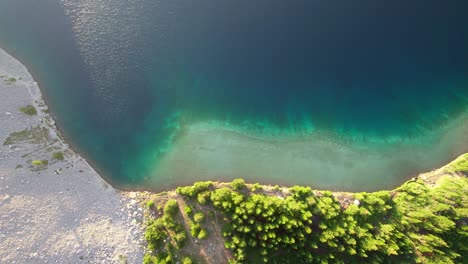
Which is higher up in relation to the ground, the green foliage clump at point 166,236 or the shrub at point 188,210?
the shrub at point 188,210

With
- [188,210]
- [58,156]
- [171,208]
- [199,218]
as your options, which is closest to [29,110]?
[58,156]

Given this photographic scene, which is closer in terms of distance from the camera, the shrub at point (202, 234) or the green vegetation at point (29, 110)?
the shrub at point (202, 234)

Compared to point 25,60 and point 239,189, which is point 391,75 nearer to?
point 239,189

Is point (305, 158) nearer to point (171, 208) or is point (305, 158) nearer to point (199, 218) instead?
point (199, 218)

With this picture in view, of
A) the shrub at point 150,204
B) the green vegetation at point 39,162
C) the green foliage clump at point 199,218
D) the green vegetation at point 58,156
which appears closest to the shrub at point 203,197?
the green foliage clump at point 199,218

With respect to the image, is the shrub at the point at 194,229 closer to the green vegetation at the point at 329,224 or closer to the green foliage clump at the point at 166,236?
the green vegetation at the point at 329,224

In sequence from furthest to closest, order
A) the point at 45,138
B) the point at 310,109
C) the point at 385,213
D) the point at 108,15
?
the point at 108,15 → the point at 310,109 → the point at 45,138 → the point at 385,213

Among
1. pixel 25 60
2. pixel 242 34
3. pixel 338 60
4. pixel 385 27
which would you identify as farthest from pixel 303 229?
pixel 25 60
